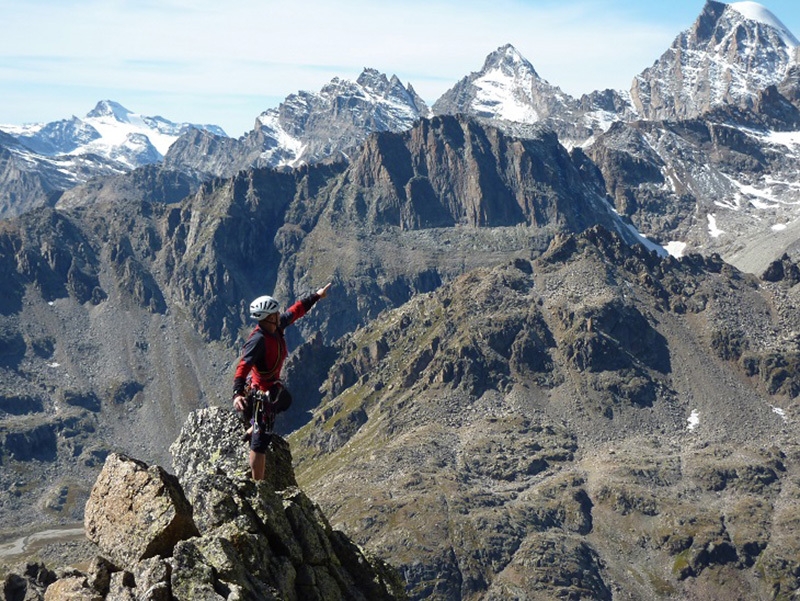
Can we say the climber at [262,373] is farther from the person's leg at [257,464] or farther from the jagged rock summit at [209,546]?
the jagged rock summit at [209,546]

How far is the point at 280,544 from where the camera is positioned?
1276 inches

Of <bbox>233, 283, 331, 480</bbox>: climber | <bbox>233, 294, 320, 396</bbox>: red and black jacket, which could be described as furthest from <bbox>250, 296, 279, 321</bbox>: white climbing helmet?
<bbox>233, 294, 320, 396</bbox>: red and black jacket

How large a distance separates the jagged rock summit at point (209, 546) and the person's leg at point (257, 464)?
61 centimetres

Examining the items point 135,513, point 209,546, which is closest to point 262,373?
point 135,513

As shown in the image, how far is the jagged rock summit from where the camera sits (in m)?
26.7

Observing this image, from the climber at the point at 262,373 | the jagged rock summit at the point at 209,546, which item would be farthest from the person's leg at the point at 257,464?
the jagged rock summit at the point at 209,546

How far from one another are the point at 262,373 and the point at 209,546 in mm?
6813

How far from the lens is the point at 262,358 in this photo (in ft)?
106

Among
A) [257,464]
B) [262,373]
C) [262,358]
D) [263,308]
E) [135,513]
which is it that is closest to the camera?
[135,513]

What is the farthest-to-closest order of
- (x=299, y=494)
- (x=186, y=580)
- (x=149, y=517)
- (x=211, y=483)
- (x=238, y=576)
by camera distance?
(x=299, y=494), (x=211, y=483), (x=149, y=517), (x=238, y=576), (x=186, y=580)

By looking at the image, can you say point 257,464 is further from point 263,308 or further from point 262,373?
point 263,308

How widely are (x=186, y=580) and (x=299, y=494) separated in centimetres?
958

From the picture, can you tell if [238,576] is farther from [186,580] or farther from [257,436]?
[257,436]

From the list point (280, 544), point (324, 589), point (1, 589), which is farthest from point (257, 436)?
point (1, 589)
